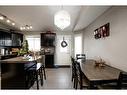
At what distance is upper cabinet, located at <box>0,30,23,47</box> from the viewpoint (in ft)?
22.3

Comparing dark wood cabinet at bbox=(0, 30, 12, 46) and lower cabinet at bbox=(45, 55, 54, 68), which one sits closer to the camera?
dark wood cabinet at bbox=(0, 30, 12, 46)

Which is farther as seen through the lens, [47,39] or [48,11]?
[47,39]

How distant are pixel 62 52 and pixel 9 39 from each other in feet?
11.5

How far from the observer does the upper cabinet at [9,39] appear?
6.79 metres

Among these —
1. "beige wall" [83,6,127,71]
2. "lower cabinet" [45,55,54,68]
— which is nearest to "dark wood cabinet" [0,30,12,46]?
"lower cabinet" [45,55,54,68]

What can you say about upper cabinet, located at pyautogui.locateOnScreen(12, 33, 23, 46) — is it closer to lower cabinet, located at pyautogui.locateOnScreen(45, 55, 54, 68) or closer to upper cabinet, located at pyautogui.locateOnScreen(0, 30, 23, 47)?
upper cabinet, located at pyautogui.locateOnScreen(0, 30, 23, 47)

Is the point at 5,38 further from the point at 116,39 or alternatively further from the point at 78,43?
the point at 116,39

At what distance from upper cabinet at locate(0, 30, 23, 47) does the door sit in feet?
8.31

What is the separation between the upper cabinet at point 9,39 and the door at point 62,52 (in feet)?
8.31

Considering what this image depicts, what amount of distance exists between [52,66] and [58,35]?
2141 mm

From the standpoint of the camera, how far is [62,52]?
9.28 m

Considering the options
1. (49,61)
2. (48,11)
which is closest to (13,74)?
(48,11)
